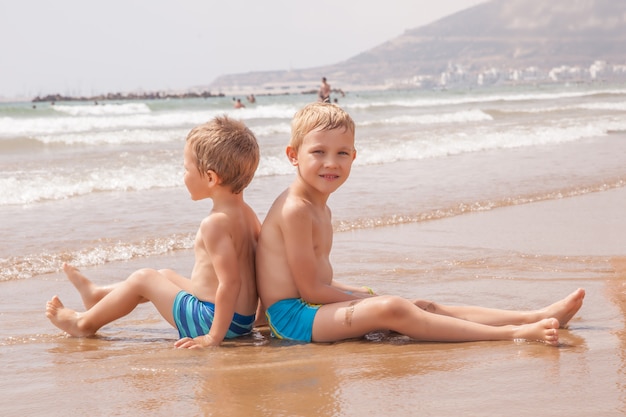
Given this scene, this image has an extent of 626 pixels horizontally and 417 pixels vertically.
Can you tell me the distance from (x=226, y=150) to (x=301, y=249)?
528mm

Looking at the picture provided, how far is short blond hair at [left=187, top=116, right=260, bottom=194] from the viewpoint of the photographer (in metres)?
3.53

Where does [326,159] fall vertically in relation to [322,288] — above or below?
above

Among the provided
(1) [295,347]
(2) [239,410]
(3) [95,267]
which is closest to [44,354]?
(1) [295,347]

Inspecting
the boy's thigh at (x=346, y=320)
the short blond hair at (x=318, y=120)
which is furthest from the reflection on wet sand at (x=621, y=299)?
the short blond hair at (x=318, y=120)

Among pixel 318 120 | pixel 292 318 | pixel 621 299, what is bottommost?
pixel 621 299

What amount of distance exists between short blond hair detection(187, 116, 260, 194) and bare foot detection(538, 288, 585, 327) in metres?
1.44

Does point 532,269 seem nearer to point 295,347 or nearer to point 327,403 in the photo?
point 295,347

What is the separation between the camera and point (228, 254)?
137 inches

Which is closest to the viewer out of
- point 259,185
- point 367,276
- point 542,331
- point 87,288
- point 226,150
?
point 542,331

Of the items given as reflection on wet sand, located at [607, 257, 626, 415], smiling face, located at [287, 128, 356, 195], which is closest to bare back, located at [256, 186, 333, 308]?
smiling face, located at [287, 128, 356, 195]

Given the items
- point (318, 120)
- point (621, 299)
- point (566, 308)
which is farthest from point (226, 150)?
point (621, 299)

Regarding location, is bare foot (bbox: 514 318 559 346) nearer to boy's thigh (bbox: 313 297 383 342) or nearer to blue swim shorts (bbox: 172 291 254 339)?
boy's thigh (bbox: 313 297 383 342)

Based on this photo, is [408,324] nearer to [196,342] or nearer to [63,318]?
[196,342]

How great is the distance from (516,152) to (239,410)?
11.3 m
